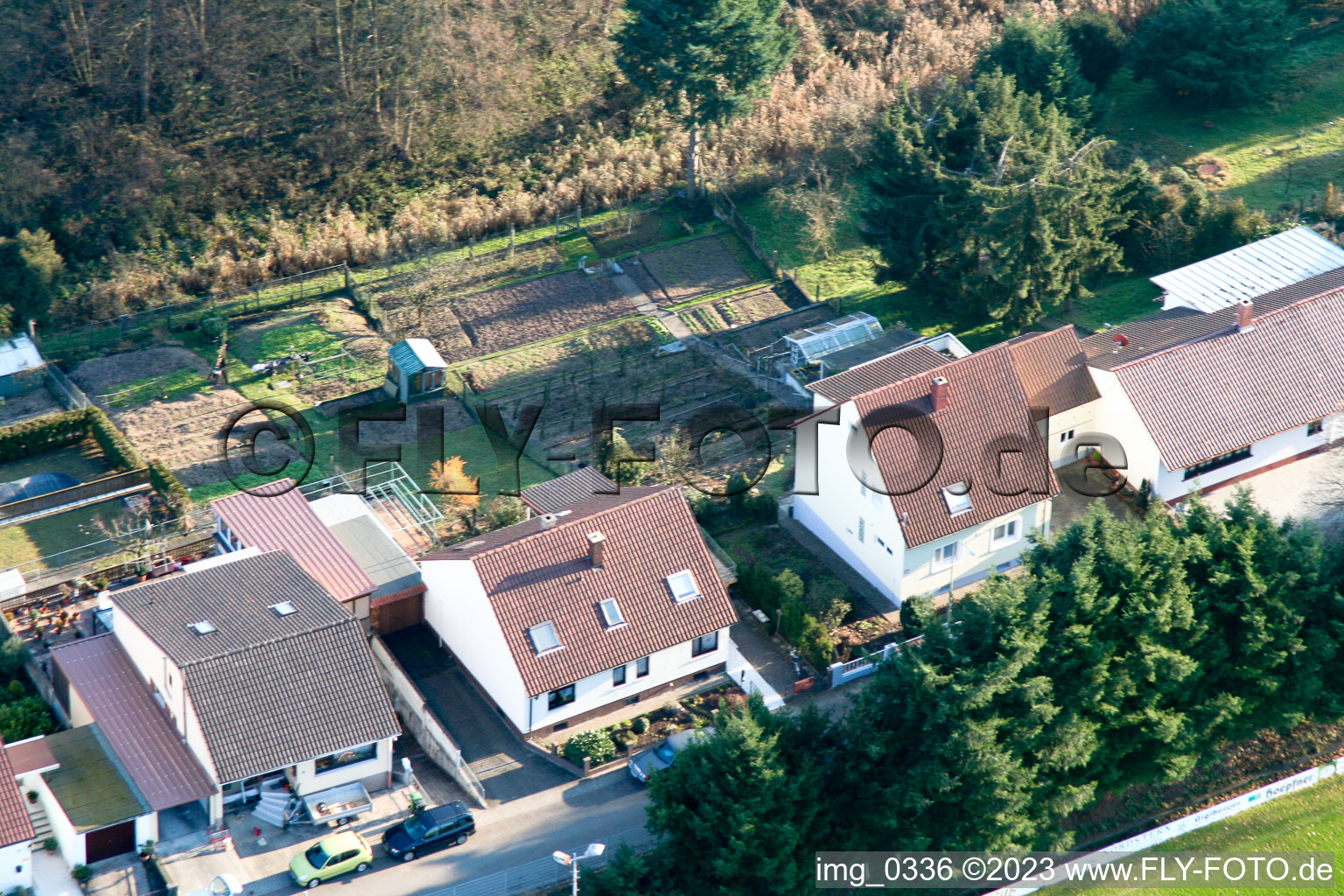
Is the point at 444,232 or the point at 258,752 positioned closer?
the point at 258,752

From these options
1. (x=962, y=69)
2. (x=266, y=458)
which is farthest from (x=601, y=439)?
(x=962, y=69)

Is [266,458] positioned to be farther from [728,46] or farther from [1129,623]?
[1129,623]

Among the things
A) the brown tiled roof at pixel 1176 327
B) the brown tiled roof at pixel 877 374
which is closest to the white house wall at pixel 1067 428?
the brown tiled roof at pixel 1176 327

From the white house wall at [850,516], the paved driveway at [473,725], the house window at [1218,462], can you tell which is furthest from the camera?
the house window at [1218,462]

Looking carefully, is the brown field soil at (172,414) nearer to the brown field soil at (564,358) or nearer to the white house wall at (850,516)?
the brown field soil at (564,358)

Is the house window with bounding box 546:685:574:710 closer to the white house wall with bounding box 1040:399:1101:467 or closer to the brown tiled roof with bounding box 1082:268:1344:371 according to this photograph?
the white house wall with bounding box 1040:399:1101:467

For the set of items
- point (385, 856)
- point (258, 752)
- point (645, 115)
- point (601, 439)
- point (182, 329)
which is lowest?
point (385, 856)

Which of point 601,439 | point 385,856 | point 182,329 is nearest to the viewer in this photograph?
point 385,856
